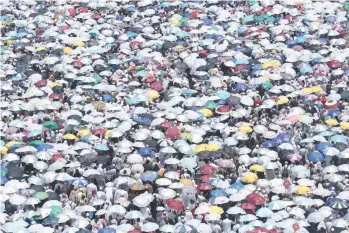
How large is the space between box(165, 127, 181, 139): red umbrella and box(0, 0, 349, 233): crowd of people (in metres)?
0.04

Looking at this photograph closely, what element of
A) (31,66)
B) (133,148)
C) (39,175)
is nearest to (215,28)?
(31,66)

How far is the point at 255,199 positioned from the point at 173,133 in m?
4.69

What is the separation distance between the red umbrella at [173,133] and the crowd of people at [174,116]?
0.04m

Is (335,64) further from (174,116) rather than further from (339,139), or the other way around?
(174,116)

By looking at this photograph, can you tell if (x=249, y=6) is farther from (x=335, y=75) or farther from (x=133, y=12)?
(x=335, y=75)

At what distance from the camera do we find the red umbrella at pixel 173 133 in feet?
87.1

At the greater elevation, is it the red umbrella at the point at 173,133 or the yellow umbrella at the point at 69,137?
the yellow umbrella at the point at 69,137

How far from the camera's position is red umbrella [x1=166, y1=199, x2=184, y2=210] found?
22797 mm

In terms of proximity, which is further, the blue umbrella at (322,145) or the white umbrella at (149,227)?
the blue umbrella at (322,145)

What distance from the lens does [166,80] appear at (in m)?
30.8

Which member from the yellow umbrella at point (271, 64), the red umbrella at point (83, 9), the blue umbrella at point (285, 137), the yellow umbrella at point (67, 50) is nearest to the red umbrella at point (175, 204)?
the blue umbrella at point (285, 137)

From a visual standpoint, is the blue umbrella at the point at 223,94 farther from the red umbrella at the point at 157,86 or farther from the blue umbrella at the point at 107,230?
the blue umbrella at the point at 107,230

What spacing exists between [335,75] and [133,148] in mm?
8007

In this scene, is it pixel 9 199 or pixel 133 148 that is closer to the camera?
pixel 9 199
